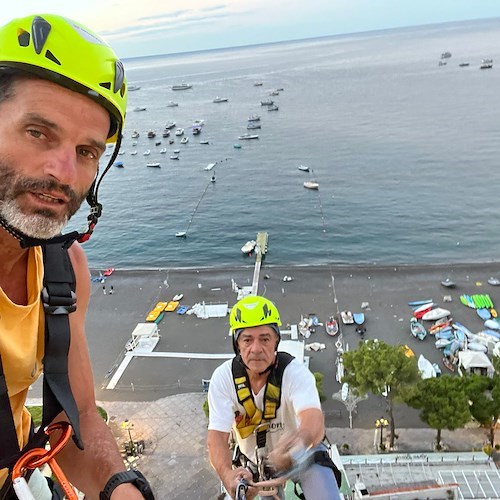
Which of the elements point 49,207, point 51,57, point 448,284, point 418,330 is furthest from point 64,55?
point 448,284

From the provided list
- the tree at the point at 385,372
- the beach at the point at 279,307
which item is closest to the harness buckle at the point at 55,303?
the tree at the point at 385,372

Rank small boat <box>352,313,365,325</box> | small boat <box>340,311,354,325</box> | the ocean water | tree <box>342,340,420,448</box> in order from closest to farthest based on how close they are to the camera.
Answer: tree <box>342,340,420,448</box>
small boat <box>352,313,365,325</box>
small boat <box>340,311,354,325</box>
the ocean water

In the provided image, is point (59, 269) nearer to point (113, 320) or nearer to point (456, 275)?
point (113, 320)

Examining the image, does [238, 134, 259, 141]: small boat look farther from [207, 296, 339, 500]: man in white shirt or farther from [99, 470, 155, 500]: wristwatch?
[99, 470, 155, 500]: wristwatch

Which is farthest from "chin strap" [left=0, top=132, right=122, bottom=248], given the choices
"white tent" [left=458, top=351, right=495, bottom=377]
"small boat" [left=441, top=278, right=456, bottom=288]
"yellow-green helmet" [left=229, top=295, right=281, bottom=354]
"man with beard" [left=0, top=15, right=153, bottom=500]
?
"small boat" [left=441, top=278, right=456, bottom=288]

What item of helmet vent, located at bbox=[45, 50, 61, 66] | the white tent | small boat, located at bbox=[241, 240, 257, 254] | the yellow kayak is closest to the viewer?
helmet vent, located at bbox=[45, 50, 61, 66]

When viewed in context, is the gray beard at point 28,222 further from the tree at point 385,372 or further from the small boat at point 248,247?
the small boat at point 248,247

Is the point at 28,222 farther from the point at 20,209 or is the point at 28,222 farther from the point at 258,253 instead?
the point at 258,253
